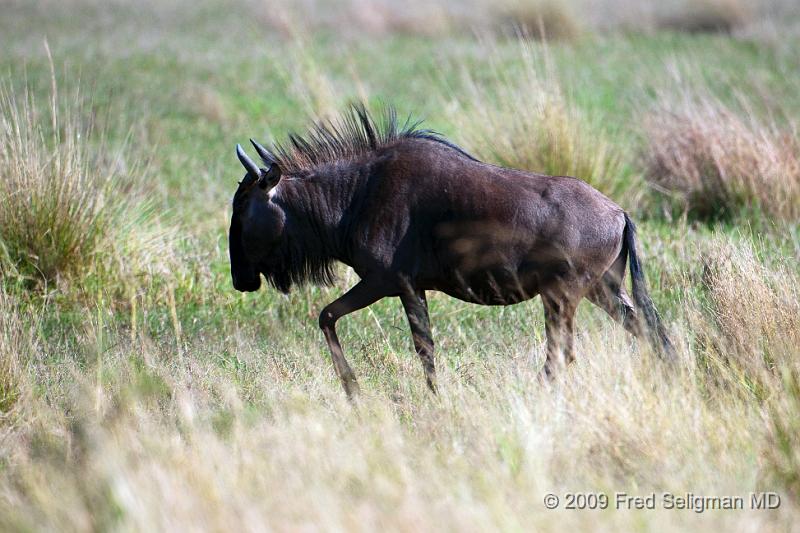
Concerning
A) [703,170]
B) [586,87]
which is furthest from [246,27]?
[703,170]

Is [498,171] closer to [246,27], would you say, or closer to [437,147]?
[437,147]

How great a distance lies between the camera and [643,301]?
18.4ft

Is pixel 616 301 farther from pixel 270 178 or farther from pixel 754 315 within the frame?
pixel 270 178

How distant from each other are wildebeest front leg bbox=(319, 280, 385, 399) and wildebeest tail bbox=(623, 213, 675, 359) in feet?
4.21

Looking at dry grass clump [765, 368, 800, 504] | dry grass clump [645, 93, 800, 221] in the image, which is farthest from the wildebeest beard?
dry grass clump [645, 93, 800, 221]

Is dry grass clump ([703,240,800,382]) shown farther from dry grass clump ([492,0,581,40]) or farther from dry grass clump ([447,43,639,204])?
dry grass clump ([492,0,581,40])

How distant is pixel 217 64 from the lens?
17188mm

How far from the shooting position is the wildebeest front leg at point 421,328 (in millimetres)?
5723

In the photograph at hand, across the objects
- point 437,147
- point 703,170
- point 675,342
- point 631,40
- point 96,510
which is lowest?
point 631,40

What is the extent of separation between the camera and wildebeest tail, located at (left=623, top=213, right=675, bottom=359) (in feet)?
18.0

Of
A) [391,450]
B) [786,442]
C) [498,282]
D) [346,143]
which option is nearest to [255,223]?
[346,143]

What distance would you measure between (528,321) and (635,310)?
4.70ft

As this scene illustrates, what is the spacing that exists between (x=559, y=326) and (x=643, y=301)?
46cm

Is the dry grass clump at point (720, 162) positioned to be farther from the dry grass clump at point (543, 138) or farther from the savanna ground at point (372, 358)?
the dry grass clump at point (543, 138)
